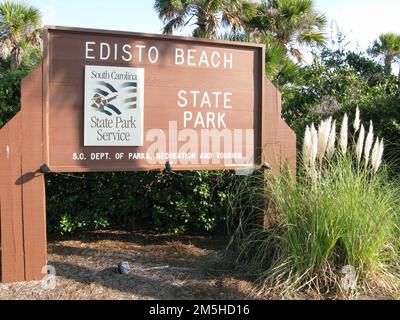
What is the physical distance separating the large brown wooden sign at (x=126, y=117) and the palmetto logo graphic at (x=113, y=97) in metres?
0.01

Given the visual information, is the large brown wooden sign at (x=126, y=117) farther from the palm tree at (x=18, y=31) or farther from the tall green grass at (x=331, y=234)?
the palm tree at (x=18, y=31)

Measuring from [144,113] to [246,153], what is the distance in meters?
1.26

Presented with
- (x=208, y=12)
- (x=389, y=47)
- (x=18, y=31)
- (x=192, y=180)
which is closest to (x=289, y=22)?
(x=208, y=12)

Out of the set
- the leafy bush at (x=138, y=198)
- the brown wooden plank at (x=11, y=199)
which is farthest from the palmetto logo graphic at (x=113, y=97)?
the leafy bush at (x=138, y=198)

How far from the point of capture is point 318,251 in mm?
3990

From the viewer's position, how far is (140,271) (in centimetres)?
460

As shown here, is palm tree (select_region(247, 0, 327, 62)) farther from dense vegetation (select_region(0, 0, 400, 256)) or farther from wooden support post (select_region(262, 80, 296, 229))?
wooden support post (select_region(262, 80, 296, 229))

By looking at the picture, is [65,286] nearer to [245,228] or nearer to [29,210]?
[29,210]

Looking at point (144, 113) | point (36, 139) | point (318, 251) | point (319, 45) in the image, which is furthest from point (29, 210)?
point (319, 45)

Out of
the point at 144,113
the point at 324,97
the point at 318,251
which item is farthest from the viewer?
the point at 324,97

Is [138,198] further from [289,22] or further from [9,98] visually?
[289,22]

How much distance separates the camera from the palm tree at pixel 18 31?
1521 cm

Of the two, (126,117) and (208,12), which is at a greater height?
(208,12)

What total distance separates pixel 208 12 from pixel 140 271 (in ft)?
37.2
